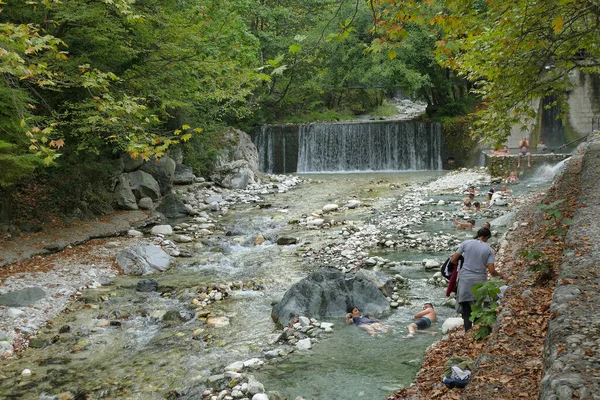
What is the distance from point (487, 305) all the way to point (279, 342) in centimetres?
300

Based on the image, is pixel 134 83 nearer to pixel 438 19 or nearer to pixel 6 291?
pixel 6 291

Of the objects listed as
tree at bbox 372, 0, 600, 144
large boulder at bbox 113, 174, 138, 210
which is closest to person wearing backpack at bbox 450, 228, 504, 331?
tree at bbox 372, 0, 600, 144

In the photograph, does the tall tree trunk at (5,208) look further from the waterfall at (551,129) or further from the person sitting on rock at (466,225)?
the waterfall at (551,129)

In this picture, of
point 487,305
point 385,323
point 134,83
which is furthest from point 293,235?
point 487,305

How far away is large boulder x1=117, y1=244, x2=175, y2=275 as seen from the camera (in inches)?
465

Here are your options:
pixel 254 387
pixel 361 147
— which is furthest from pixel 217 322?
pixel 361 147

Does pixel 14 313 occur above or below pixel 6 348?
above

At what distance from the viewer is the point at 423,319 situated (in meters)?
7.94

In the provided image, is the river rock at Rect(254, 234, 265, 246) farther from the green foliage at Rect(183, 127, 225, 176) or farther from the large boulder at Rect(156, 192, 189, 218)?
the green foliage at Rect(183, 127, 225, 176)

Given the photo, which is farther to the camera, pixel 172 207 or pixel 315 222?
pixel 172 207

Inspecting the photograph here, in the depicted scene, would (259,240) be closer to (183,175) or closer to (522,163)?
(183,175)

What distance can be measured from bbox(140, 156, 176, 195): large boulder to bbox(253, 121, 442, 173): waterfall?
1156 cm

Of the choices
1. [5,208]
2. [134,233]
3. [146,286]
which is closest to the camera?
[146,286]

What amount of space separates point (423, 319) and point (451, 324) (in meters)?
0.46
